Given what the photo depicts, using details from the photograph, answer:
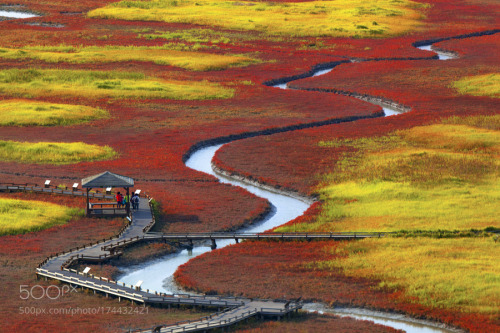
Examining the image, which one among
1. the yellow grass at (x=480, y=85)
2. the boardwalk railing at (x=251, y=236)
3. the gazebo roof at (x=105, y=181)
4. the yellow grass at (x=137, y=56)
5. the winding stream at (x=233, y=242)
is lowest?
the winding stream at (x=233, y=242)

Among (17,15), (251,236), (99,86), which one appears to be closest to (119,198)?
(251,236)

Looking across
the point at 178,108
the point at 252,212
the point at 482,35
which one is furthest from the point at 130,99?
the point at 482,35

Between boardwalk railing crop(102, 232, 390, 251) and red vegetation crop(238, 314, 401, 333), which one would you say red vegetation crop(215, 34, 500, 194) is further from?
red vegetation crop(238, 314, 401, 333)

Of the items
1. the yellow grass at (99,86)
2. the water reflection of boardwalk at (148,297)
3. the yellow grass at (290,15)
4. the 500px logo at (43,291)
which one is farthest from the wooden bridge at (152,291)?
the yellow grass at (290,15)

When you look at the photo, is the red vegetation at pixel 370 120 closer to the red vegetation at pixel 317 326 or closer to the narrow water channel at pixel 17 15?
the red vegetation at pixel 317 326

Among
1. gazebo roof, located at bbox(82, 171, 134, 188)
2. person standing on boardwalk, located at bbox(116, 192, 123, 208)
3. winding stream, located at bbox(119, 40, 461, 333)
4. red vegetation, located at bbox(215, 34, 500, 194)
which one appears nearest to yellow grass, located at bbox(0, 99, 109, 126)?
winding stream, located at bbox(119, 40, 461, 333)

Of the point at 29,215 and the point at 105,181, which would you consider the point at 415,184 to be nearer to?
the point at 105,181

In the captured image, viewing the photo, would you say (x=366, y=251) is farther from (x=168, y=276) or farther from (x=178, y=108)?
(x=178, y=108)
